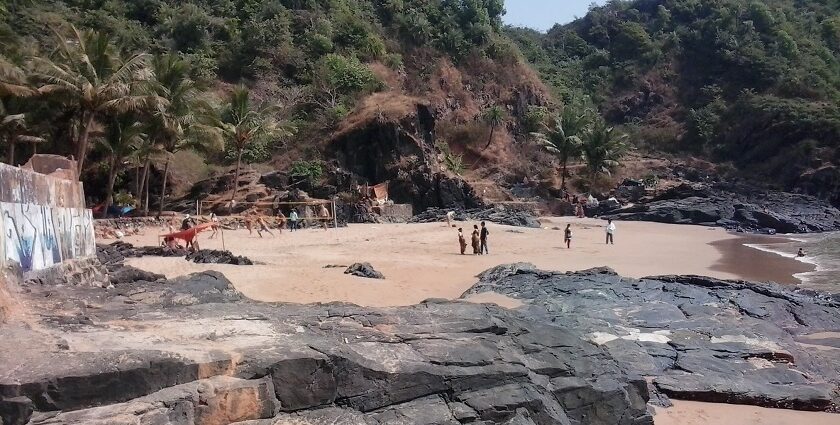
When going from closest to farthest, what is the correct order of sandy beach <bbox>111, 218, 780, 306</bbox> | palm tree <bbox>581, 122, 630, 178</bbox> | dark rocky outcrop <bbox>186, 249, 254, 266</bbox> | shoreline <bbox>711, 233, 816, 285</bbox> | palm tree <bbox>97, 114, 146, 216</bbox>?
sandy beach <bbox>111, 218, 780, 306</bbox>, dark rocky outcrop <bbox>186, 249, 254, 266</bbox>, shoreline <bbox>711, 233, 816, 285</bbox>, palm tree <bbox>97, 114, 146, 216</bbox>, palm tree <bbox>581, 122, 630, 178</bbox>

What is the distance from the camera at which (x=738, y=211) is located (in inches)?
1574

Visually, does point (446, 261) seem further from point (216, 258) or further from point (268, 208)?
point (268, 208)

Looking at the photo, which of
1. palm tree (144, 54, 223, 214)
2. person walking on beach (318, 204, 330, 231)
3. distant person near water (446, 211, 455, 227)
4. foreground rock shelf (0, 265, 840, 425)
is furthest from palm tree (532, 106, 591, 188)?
foreground rock shelf (0, 265, 840, 425)

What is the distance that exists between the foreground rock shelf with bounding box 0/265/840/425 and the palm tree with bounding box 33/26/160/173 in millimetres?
12810

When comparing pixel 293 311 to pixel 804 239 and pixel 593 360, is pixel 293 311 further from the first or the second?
pixel 804 239

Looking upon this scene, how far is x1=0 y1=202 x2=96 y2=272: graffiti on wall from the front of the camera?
7048mm

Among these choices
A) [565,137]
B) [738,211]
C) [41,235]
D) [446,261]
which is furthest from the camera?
[565,137]

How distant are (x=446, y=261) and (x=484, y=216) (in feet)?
49.6

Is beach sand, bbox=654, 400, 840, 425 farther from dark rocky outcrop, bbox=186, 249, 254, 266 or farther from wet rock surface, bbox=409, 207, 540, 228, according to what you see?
wet rock surface, bbox=409, 207, 540, 228

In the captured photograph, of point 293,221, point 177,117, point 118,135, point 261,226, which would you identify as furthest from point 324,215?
point 118,135

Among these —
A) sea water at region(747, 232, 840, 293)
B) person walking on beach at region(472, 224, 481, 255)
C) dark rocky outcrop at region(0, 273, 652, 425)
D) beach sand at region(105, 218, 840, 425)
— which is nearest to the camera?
dark rocky outcrop at region(0, 273, 652, 425)

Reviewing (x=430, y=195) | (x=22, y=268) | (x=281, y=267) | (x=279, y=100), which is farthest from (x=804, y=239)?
(x=22, y=268)

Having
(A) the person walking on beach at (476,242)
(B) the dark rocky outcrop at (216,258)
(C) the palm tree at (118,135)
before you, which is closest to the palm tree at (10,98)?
(C) the palm tree at (118,135)

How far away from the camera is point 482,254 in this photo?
20.4 metres
